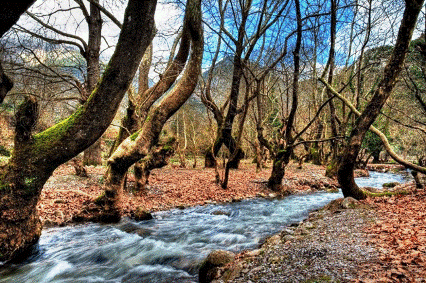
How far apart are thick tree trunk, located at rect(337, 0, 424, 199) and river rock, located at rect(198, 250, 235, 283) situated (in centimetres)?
430

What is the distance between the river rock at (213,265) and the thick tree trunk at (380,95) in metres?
4.30

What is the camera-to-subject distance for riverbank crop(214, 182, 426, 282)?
2.80 metres

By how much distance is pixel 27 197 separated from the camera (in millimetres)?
4324

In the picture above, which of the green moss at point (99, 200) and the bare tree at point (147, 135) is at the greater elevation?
the bare tree at point (147, 135)

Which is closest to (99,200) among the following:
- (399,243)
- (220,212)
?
(220,212)

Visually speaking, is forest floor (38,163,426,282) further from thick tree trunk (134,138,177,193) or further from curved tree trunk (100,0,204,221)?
curved tree trunk (100,0,204,221)

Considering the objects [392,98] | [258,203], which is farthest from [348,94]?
[258,203]

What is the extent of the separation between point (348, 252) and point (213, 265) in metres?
1.99

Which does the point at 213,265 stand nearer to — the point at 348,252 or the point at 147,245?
the point at 348,252

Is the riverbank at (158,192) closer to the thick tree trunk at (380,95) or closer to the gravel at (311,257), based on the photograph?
the thick tree trunk at (380,95)

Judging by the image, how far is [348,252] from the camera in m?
3.49

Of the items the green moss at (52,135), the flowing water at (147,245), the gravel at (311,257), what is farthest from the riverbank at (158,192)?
the gravel at (311,257)

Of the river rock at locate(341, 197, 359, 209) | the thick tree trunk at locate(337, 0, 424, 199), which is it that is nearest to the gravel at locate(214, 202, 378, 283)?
the river rock at locate(341, 197, 359, 209)

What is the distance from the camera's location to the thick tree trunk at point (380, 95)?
5527mm
